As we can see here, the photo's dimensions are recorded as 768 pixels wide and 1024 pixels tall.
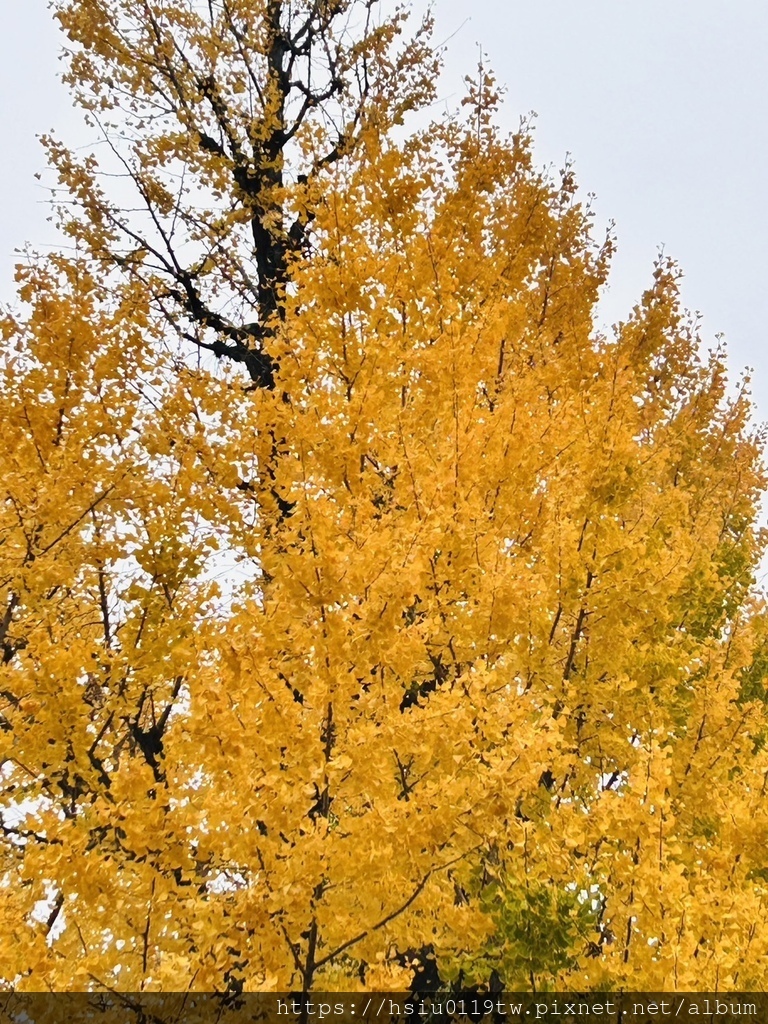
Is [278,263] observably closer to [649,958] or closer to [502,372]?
[502,372]

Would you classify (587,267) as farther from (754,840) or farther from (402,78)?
(754,840)

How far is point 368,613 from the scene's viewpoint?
105 inches

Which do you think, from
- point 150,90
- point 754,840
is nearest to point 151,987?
point 754,840

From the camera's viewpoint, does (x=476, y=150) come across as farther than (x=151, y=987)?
Yes

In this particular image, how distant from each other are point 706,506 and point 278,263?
434cm

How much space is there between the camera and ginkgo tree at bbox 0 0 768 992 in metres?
2.43

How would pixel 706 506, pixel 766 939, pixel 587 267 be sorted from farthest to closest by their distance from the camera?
pixel 587 267 → pixel 706 506 → pixel 766 939

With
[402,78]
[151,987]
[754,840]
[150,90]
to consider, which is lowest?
[151,987]

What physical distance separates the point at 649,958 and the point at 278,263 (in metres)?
6.10

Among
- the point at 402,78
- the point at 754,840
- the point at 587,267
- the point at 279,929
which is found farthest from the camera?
the point at 402,78

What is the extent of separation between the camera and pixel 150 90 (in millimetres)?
6602

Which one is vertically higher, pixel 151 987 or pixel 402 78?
pixel 402 78

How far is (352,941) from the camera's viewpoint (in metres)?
2.42

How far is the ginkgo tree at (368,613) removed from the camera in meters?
2.43
